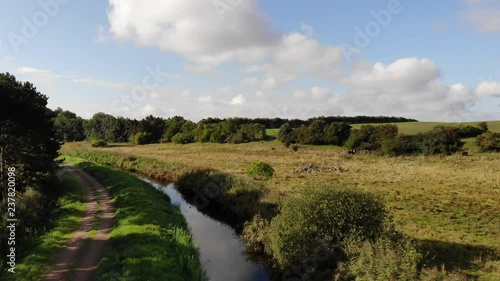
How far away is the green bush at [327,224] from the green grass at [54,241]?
13.7m

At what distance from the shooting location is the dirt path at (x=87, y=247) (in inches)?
765

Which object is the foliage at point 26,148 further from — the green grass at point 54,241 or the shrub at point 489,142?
the shrub at point 489,142

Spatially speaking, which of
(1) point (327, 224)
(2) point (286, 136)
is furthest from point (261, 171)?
(2) point (286, 136)

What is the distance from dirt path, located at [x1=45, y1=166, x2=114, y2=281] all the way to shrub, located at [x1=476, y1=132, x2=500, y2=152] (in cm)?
7422

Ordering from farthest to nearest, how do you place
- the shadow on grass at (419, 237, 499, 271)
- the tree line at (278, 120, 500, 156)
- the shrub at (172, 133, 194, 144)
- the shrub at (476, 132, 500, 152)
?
the shrub at (172, 133, 194, 144), the tree line at (278, 120, 500, 156), the shrub at (476, 132, 500, 152), the shadow on grass at (419, 237, 499, 271)

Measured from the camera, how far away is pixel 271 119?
176m

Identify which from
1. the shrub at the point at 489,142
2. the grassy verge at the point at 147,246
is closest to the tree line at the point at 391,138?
the shrub at the point at 489,142

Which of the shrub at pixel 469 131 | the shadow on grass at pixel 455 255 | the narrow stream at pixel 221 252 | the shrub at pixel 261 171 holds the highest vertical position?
the shrub at pixel 469 131

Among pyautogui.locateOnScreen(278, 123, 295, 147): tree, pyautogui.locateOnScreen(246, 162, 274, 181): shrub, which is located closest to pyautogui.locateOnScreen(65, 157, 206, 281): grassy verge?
pyautogui.locateOnScreen(246, 162, 274, 181): shrub

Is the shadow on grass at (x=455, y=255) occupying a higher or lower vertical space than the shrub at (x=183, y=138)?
lower

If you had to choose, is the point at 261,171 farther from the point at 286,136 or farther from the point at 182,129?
the point at 182,129

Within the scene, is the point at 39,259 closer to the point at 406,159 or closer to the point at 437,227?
the point at 437,227

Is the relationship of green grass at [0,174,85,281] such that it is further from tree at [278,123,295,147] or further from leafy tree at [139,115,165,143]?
leafy tree at [139,115,165,143]

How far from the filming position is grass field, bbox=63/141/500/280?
23312 mm
